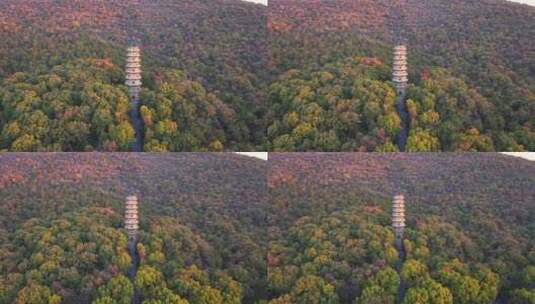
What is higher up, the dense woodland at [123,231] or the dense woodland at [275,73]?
the dense woodland at [275,73]

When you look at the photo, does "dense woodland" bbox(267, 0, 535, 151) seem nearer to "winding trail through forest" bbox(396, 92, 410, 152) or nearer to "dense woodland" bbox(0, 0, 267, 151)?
"winding trail through forest" bbox(396, 92, 410, 152)

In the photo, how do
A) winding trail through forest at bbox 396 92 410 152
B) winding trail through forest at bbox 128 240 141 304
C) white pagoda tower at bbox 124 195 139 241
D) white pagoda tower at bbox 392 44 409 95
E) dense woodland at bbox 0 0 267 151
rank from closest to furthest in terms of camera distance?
dense woodland at bbox 0 0 267 151 < winding trail through forest at bbox 128 240 141 304 < winding trail through forest at bbox 396 92 410 152 < white pagoda tower at bbox 392 44 409 95 < white pagoda tower at bbox 124 195 139 241

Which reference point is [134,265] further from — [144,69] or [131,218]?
[144,69]

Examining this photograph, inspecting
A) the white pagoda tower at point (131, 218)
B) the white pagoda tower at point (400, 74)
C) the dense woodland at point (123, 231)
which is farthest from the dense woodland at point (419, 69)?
the white pagoda tower at point (131, 218)

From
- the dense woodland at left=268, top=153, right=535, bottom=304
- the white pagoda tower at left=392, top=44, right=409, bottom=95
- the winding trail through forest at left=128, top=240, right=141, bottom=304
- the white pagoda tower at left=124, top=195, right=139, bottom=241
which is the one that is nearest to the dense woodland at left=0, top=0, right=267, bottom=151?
the white pagoda tower at left=124, top=195, right=139, bottom=241

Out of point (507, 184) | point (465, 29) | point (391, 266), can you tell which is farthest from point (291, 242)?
point (465, 29)

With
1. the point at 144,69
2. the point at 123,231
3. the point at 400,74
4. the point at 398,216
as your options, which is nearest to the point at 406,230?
the point at 398,216

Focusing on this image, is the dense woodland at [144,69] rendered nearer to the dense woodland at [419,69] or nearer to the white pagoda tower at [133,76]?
the white pagoda tower at [133,76]
